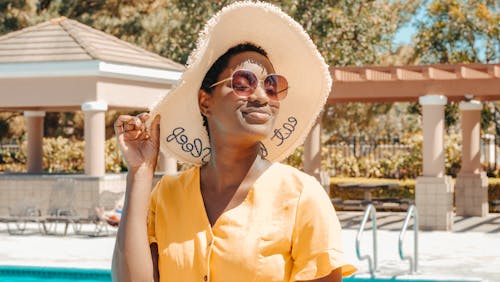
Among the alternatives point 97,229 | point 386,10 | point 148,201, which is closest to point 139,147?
point 148,201

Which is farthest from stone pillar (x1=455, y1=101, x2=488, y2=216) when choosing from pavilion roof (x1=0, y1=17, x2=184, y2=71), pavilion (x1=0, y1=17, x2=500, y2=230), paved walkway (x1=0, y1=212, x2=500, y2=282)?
pavilion roof (x1=0, y1=17, x2=184, y2=71)

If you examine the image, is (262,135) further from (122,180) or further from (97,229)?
(122,180)

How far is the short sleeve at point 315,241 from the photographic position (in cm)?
246

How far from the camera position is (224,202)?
2637 millimetres

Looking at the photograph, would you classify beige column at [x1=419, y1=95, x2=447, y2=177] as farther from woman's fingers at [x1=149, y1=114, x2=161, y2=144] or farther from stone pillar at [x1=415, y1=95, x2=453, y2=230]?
woman's fingers at [x1=149, y1=114, x2=161, y2=144]

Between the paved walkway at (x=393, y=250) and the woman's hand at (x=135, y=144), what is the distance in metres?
9.01

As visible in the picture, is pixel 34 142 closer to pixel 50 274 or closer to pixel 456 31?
pixel 50 274

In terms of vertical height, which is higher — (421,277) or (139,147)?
(139,147)

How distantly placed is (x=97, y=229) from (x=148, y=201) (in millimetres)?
16089

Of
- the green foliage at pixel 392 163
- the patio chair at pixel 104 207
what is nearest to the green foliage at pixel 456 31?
the green foliage at pixel 392 163

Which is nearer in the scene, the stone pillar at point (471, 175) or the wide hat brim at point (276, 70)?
the wide hat brim at point (276, 70)

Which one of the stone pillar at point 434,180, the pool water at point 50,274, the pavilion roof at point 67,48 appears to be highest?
the pavilion roof at point 67,48

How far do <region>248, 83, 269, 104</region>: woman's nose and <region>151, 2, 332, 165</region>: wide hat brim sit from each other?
0.19 metres

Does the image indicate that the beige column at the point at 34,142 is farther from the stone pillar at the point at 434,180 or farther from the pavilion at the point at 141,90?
the stone pillar at the point at 434,180
